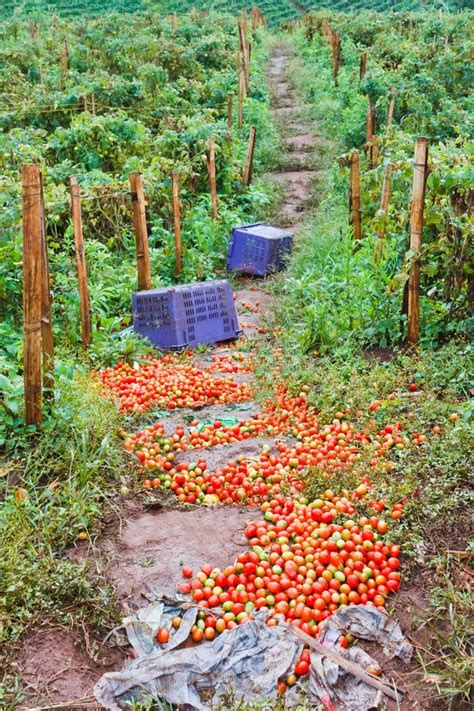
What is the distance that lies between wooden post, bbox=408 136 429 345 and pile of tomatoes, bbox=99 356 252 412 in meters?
1.52

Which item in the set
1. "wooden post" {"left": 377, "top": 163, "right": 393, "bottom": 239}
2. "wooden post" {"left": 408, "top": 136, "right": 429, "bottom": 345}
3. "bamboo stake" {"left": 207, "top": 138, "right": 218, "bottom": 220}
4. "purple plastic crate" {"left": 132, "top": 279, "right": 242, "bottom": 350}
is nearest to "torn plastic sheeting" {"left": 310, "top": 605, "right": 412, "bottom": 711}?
"wooden post" {"left": 408, "top": 136, "right": 429, "bottom": 345}

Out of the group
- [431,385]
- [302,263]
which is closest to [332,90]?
[302,263]

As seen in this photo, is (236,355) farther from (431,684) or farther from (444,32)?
(444,32)

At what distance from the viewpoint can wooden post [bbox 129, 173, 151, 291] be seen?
22.3 feet

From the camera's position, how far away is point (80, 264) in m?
6.18

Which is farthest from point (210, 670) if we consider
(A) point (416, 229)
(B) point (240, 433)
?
(A) point (416, 229)

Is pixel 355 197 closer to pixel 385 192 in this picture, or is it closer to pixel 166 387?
pixel 385 192

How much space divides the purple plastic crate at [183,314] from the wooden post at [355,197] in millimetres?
1631

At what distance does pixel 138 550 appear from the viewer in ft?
13.0

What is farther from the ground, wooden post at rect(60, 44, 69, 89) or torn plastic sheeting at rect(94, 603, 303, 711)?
wooden post at rect(60, 44, 69, 89)

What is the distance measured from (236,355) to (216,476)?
225 centimetres

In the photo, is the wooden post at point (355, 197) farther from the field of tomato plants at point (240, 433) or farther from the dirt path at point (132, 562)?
the dirt path at point (132, 562)

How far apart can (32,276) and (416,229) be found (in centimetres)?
307

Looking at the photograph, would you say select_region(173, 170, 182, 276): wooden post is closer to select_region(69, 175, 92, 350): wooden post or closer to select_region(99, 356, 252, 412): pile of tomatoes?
select_region(69, 175, 92, 350): wooden post
